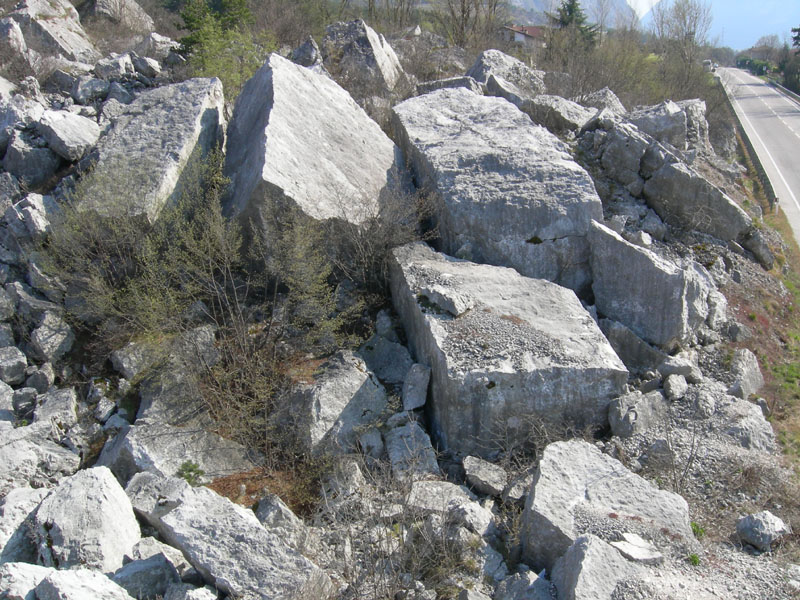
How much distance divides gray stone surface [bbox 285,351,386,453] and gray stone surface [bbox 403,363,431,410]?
0.27 m

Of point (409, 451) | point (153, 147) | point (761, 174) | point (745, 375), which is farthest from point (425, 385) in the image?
point (761, 174)

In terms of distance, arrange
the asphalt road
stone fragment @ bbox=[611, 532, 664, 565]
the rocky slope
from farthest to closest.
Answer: the asphalt road < the rocky slope < stone fragment @ bbox=[611, 532, 664, 565]

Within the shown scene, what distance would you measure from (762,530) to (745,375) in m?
2.71

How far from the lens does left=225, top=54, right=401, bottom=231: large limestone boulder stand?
668cm

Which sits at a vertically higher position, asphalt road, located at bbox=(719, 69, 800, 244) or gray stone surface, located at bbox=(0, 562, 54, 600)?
asphalt road, located at bbox=(719, 69, 800, 244)

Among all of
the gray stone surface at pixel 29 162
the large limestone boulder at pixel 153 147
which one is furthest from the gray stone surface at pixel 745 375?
the gray stone surface at pixel 29 162

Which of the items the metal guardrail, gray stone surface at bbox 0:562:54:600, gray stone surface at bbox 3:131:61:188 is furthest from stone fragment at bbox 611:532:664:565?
the metal guardrail

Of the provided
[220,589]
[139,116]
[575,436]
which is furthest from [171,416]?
[139,116]

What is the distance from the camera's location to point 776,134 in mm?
26469

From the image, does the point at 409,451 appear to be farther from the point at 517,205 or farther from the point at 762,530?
the point at 517,205

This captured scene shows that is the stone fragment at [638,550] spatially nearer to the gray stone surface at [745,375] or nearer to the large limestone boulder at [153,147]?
the gray stone surface at [745,375]

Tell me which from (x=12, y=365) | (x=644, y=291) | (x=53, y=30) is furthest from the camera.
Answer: (x=53, y=30)

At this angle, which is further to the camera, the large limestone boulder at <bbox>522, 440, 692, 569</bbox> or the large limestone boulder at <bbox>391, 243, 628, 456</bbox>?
the large limestone boulder at <bbox>391, 243, 628, 456</bbox>

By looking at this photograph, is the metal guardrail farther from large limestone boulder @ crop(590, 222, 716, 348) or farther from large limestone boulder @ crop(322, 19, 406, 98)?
large limestone boulder @ crop(590, 222, 716, 348)
